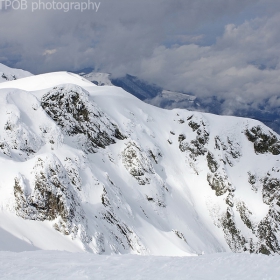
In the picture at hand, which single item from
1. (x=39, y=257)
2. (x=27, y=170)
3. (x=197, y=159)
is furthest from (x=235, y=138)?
(x=39, y=257)

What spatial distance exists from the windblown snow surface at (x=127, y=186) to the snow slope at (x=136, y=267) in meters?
0.08

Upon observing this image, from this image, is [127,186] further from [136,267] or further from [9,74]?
[9,74]

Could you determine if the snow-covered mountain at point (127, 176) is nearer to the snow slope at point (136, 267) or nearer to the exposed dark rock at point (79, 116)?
the exposed dark rock at point (79, 116)

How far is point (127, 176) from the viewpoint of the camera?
2662 inches

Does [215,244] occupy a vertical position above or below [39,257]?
below

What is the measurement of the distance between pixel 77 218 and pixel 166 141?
46.4m

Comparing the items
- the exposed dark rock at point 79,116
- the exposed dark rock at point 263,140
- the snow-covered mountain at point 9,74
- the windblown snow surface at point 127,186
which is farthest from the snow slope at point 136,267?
the snow-covered mountain at point 9,74

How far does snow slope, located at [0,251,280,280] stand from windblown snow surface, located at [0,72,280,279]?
0.27ft

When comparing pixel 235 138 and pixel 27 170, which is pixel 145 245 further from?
pixel 235 138

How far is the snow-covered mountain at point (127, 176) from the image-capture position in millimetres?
39844

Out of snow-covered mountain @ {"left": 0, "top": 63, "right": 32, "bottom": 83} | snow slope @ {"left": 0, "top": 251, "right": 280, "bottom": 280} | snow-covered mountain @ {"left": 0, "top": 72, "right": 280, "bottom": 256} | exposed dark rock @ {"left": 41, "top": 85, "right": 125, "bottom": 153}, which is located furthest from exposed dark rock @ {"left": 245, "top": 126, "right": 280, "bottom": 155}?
snow-covered mountain @ {"left": 0, "top": 63, "right": 32, "bottom": 83}

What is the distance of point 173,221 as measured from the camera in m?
65.7

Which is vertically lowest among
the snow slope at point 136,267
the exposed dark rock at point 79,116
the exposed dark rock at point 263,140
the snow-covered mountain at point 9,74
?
the snow slope at point 136,267

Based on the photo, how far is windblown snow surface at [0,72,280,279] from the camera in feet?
48.9
